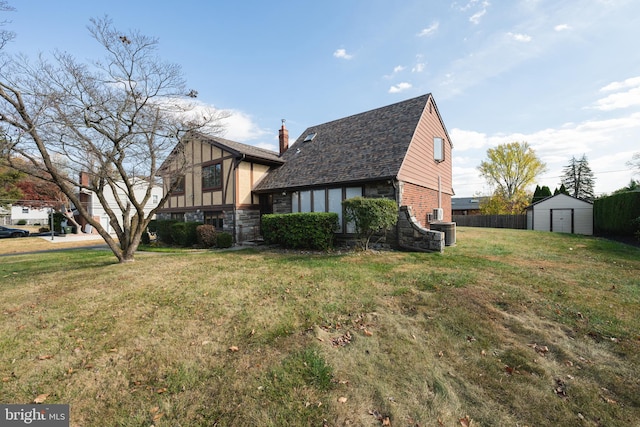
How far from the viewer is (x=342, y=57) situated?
1126cm

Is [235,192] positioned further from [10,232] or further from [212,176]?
[10,232]

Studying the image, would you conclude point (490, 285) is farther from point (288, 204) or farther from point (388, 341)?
point (288, 204)

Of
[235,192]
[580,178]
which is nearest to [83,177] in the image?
[235,192]

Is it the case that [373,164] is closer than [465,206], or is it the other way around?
[373,164]

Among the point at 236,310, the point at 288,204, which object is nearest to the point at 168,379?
the point at 236,310

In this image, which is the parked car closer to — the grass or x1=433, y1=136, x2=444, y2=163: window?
the grass

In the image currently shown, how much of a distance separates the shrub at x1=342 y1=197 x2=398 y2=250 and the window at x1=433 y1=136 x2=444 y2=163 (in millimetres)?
6506

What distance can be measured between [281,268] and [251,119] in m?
9.40

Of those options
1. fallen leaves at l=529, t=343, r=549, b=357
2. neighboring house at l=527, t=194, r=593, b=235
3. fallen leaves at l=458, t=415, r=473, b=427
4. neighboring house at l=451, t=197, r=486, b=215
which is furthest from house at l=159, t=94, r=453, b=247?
neighboring house at l=451, t=197, r=486, b=215

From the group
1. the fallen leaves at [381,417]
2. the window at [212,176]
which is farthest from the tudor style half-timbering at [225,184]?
the fallen leaves at [381,417]

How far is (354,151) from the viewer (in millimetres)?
12727

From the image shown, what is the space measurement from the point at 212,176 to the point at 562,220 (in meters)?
26.7

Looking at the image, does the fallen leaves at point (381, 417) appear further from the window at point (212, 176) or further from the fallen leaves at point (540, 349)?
the window at point (212, 176)

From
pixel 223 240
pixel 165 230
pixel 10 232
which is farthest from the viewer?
pixel 10 232
